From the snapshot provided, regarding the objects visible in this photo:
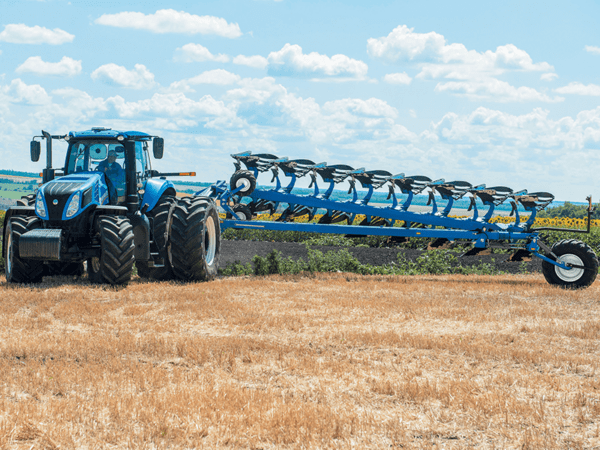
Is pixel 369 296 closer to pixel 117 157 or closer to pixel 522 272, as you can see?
pixel 117 157

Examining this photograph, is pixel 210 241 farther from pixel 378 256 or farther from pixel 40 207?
pixel 378 256

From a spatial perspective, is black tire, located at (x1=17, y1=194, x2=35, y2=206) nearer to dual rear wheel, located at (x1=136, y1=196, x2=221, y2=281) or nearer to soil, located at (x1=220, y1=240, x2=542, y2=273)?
dual rear wheel, located at (x1=136, y1=196, x2=221, y2=281)

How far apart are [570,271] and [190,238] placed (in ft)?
23.2

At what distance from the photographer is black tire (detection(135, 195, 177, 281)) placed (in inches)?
412

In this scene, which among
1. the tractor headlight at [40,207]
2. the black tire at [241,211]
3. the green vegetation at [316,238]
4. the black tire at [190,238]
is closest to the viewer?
the tractor headlight at [40,207]

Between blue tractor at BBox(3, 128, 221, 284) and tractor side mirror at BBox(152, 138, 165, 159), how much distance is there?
0.06 feet

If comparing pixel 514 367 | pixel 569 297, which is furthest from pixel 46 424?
pixel 569 297

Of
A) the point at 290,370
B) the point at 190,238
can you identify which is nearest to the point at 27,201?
the point at 190,238

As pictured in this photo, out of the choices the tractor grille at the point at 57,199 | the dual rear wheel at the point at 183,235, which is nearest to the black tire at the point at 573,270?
the dual rear wheel at the point at 183,235

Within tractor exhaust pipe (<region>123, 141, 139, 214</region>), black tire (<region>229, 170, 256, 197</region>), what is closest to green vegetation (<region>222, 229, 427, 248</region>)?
black tire (<region>229, 170, 256, 197</region>)

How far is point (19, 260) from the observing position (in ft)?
33.1

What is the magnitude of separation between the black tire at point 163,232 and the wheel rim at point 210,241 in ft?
2.48

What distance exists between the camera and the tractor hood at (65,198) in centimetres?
955

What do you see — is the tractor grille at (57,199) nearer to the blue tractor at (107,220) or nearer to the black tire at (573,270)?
the blue tractor at (107,220)
